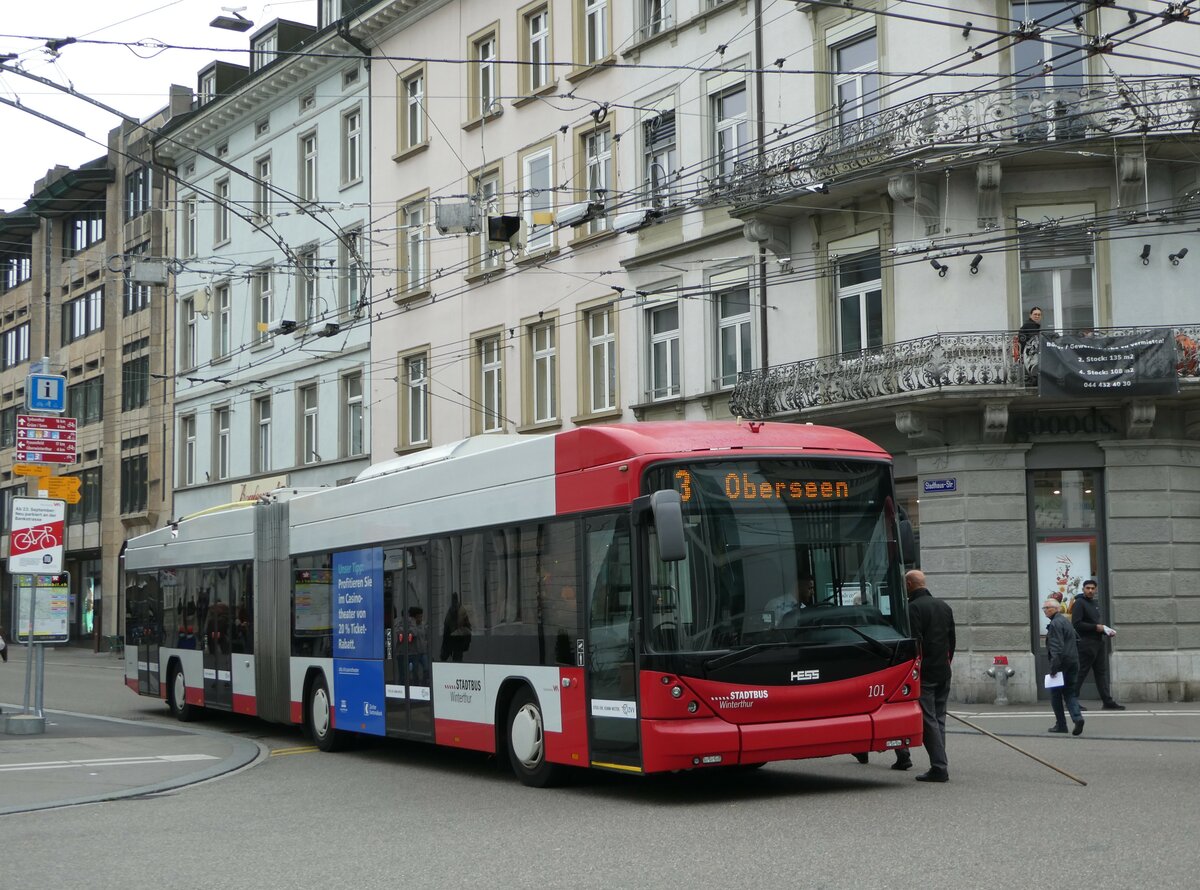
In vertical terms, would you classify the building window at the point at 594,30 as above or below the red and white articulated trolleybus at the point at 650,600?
above

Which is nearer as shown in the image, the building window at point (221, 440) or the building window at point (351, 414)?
the building window at point (351, 414)

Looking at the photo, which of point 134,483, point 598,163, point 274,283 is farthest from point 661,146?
point 134,483

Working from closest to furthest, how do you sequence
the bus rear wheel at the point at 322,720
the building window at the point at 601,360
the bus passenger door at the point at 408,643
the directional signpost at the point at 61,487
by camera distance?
1. the bus passenger door at the point at 408,643
2. the bus rear wheel at the point at 322,720
3. the directional signpost at the point at 61,487
4. the building window at the point at 601,360

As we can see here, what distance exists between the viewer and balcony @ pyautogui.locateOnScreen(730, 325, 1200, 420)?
77.4 feet

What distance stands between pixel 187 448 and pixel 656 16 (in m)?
24.5

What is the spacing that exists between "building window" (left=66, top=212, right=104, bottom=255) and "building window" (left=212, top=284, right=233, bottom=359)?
14.2 m

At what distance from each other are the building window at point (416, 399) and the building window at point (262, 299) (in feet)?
23.4

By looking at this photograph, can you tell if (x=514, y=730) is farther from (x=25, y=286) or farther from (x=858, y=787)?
(x=25, y=286)

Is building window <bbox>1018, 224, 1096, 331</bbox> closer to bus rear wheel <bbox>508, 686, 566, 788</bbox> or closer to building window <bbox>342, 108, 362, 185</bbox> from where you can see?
bus rear wheel <bbox>508, 686, 566, 788</bbox>

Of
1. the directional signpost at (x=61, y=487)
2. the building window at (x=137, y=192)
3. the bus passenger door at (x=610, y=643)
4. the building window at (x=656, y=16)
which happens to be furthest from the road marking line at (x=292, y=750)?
the building window at (x=137, y=192)

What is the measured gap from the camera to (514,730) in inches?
563

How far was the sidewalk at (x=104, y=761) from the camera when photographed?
46.3 ft

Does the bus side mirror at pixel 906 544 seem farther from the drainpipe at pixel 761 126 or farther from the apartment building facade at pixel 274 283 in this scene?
the apartment building facade at pixel 274 283

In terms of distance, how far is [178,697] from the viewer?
2380cm
